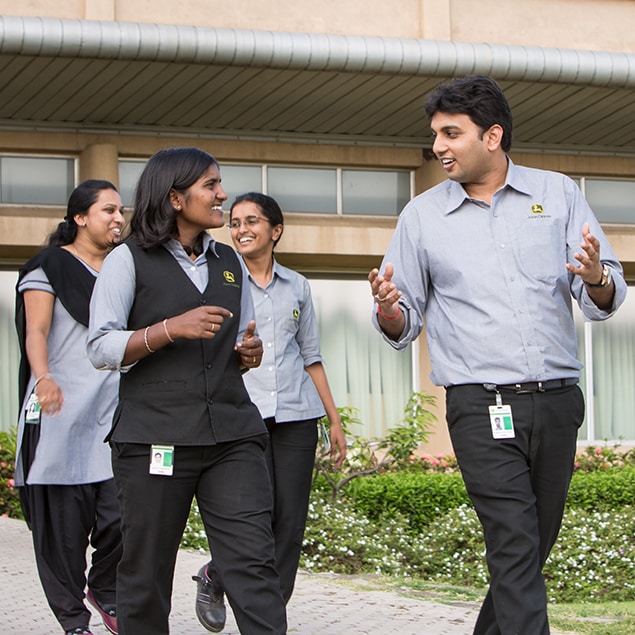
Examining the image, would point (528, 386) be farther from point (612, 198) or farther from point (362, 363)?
point (612, 198)

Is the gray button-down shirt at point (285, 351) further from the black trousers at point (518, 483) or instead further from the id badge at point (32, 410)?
the black trousers at point (518, 483)

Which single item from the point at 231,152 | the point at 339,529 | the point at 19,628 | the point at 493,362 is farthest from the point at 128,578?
the point at 231,152

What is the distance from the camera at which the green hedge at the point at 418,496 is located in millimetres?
10406

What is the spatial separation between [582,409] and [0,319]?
994 centimetres

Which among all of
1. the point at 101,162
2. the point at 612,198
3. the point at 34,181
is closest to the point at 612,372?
the point at 612,198

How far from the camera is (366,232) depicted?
1368 cm

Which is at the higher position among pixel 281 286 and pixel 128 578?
pixel 281 286

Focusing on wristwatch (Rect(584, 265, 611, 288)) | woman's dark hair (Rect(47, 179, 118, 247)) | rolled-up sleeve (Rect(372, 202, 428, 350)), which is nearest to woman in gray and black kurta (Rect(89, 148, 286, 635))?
rolled-up sleeve (Rect(372, 202, 428, 350))

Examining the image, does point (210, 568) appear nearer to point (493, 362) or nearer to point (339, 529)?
point (493, 362)

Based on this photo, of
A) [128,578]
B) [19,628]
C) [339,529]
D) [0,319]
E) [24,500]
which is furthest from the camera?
[0,319]

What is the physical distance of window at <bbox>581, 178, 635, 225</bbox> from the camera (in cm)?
1473

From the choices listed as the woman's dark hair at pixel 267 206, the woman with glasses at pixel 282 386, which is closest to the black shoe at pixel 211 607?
the woman with glasses at pixel 282 386

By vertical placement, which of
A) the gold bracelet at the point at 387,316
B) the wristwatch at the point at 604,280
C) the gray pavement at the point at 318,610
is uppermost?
the wristwatch at the point at 604,280

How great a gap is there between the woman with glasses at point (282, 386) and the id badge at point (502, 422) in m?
1.72
